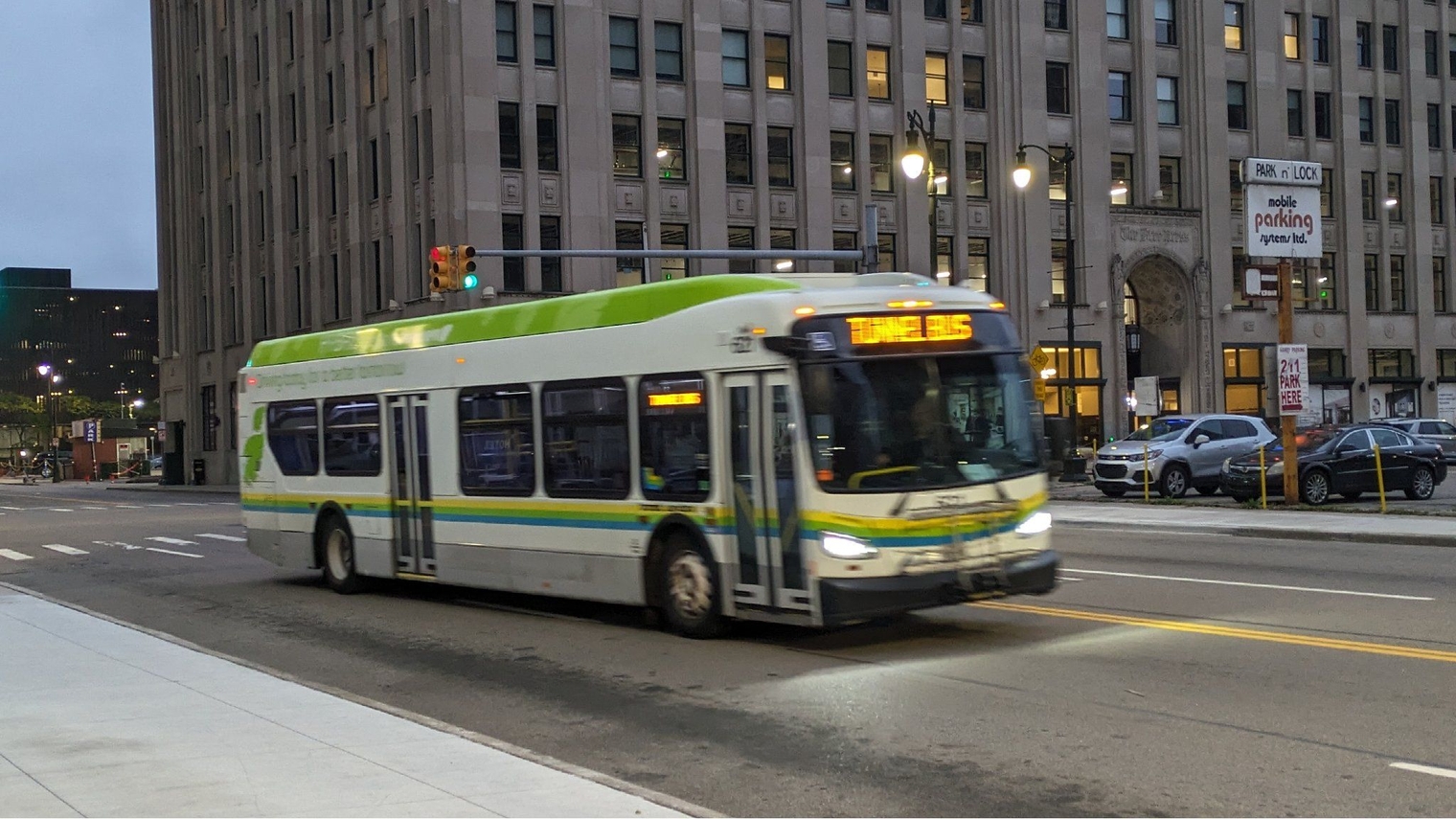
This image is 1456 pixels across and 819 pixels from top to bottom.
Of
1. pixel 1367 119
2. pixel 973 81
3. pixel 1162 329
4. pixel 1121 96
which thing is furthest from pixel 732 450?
pixel 1367 119

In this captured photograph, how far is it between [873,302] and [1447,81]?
61.7m

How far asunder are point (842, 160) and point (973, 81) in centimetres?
625

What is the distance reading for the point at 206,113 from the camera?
69312mm

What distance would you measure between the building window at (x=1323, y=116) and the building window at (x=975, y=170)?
639 inches

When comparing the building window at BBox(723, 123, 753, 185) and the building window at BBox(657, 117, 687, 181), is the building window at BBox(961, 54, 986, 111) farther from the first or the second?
the building window at BBox(657, 117, 687, 181)

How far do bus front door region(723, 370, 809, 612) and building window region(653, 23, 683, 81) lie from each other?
131 ft

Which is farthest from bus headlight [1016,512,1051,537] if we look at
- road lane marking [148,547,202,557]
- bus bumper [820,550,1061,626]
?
road lane marking [148,547,202,557]

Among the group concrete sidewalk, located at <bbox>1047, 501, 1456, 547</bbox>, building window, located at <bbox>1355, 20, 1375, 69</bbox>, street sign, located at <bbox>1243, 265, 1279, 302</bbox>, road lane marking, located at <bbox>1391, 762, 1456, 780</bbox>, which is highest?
building window, located at <bbox>1355, 20, 1375, 69</bbox>

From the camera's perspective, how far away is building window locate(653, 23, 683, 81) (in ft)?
164

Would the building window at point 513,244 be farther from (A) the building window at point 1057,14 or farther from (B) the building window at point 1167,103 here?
(B) the building window at point 1167,103

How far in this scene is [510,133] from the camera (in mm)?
47719

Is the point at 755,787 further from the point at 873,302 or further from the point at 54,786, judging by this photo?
the point at 873,302

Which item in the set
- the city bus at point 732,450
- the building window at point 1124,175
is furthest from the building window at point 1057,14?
the city bus at point 732,450

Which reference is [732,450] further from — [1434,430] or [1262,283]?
[1434,430]
